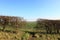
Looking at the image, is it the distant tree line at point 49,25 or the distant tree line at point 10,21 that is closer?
the distant tree line at point 10,21

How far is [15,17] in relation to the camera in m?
39.9

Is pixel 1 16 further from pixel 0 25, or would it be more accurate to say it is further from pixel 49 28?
pixel 49 28

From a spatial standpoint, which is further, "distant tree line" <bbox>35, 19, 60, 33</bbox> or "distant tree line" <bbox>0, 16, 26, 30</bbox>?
"distant tree line" <bbox>35, 19, 60, 33</bbox>

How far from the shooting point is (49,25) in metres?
41.5

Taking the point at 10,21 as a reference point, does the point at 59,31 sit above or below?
below

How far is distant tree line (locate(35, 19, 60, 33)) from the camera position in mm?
40956

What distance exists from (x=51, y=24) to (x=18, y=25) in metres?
7.91

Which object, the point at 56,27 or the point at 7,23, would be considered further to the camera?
the point at 56,27

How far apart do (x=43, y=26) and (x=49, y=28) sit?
1850 millimetres

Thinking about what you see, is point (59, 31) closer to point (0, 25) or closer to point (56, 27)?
point (56, 27)

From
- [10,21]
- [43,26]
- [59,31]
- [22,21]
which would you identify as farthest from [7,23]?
[59,31]

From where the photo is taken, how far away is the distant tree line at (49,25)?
A: 134 feet

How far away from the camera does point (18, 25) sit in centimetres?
3959

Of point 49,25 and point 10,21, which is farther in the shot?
point 49,25
